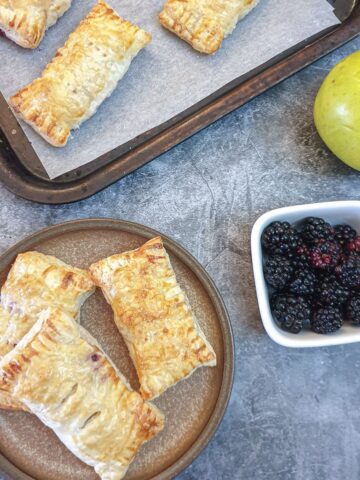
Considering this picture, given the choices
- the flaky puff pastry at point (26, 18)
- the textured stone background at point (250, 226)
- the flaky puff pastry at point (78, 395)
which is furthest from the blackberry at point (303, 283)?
the flaky puff pastry at point (26, 18)

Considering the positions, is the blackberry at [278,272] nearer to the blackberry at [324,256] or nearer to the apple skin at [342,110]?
the blackberry at [324,256]

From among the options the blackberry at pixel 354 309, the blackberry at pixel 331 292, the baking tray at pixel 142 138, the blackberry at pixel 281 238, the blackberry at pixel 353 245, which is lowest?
the blackberry at pixel 354 309

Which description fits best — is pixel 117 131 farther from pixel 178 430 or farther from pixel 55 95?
pixel 178 430

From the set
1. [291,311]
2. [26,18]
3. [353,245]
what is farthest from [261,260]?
[26,18]

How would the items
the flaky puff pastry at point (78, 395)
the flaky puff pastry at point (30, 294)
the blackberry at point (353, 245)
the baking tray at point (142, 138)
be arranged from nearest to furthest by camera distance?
the flaky puff pastry at point (78, 395) → the flaky puff pastry at point (30, 294) → the blackberry at point (353, 245) → the baking tray at point (142, 138)

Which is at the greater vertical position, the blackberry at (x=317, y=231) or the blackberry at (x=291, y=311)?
the blackberry at (x=317, y=231)

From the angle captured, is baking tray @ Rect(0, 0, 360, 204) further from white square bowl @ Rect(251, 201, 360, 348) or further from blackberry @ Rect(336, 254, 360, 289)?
blackberry @ Rect(336, 254, 360, 289)
